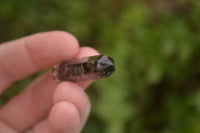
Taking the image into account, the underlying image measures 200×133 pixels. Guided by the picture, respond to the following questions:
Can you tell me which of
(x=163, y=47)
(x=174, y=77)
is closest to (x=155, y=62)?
(x=163, y=47)

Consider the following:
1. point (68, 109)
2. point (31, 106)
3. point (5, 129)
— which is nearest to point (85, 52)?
point (68, 109)

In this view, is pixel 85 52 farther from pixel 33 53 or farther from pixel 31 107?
pixel 31 107

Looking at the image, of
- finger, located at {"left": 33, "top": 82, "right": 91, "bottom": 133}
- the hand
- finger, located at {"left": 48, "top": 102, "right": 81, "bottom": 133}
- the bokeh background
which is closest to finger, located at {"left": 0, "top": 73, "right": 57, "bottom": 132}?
the hand

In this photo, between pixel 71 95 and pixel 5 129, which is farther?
pixel 5 129

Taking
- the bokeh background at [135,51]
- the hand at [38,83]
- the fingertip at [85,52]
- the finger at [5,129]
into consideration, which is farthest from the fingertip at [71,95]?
the bokeh background at [135,51]

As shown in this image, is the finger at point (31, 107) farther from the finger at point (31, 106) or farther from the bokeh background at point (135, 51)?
the bokeh background at point (135, 51)

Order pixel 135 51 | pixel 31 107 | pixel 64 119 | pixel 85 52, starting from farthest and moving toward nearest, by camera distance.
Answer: pixel 135 51
pixel 31 107
pixel 85 52
pixel 64 119
